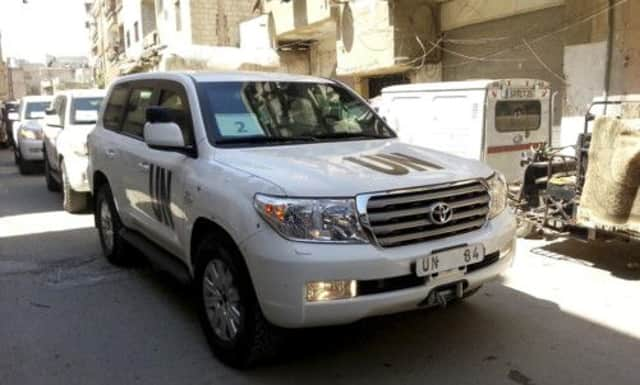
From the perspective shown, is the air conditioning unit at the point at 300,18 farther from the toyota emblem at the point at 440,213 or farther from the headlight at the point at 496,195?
the toyota emblem at the point at 440,213

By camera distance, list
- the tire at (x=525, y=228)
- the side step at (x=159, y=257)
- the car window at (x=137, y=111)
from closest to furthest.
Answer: the side step at (x=159, y=257)
the car window at (x=137, y=111)
the tire at (x=525, y=228)

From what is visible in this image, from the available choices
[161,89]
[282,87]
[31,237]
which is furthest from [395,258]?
[31,237]

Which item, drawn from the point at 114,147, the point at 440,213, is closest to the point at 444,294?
the point at 440,213

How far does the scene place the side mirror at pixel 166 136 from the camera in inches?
152

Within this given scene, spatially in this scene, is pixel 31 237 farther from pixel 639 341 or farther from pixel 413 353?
pixel 639 341

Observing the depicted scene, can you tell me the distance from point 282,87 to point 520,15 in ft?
27.7

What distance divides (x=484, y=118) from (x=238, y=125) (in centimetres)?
492

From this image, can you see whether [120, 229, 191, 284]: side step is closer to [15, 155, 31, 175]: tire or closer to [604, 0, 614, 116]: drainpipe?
[604, 0, 614, 116]: drainpipe

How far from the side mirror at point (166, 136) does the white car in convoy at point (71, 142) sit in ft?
15.1

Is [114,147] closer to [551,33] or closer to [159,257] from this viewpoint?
[159,257]

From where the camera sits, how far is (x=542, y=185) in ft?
22.5

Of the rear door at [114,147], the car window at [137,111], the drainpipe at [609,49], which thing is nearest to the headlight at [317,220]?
the car window at [137,111]

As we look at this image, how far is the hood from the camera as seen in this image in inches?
123

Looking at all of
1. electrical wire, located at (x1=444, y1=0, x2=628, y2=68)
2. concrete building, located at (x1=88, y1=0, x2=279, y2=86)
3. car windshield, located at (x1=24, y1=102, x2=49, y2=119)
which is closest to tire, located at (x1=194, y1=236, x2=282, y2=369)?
electrical wire, located at (x1=444, y1=0, x2=628, y2=68)
